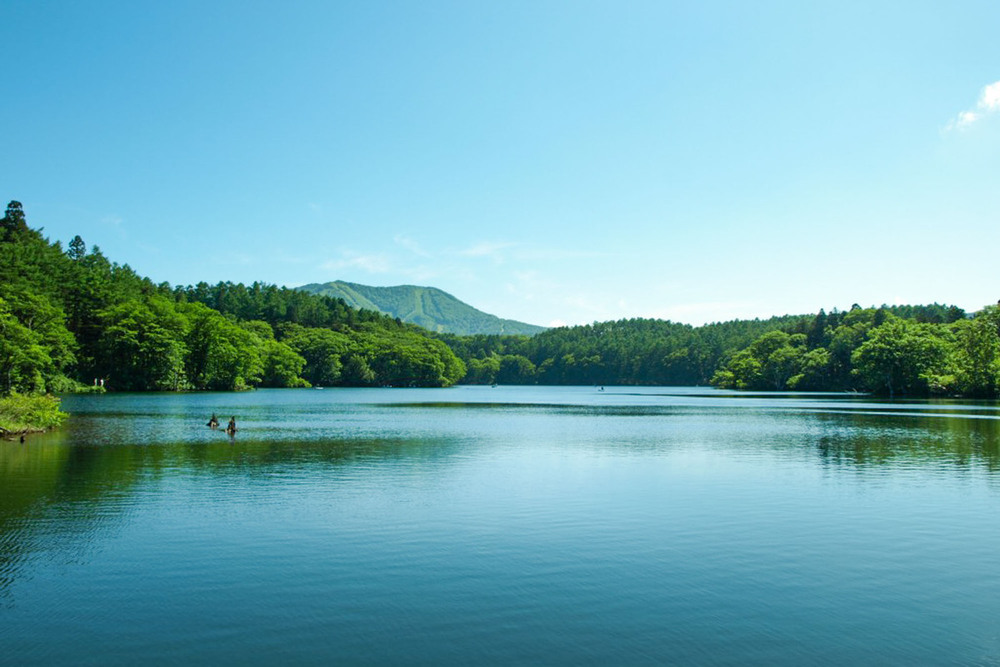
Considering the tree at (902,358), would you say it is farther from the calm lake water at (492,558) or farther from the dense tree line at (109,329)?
the dense tree line at (109,329)

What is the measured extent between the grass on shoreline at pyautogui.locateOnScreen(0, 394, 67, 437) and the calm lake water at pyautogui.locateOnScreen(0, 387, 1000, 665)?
633 cm

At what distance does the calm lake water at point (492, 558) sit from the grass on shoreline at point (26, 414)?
6.33m

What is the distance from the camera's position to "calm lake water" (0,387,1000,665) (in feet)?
40.6

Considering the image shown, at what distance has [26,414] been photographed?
43.6 metres

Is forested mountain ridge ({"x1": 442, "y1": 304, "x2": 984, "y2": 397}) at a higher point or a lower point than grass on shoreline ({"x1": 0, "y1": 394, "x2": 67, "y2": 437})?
higher

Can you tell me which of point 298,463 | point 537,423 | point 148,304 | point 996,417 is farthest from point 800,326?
point 298,463

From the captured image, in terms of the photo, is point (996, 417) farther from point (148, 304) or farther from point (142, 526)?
point (148, 304)

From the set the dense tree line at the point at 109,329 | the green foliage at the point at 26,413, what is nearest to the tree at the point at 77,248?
the dense tree line at the point at 109,329

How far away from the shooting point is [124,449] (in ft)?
124

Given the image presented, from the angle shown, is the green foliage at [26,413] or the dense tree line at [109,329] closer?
the green foliage at [26,413]

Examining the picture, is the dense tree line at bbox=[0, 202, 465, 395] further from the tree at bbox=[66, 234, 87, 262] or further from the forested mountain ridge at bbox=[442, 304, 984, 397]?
the forested mountain ridge at bbox=[442, 304, 984, 397]

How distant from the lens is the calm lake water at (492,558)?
12375 millimetres

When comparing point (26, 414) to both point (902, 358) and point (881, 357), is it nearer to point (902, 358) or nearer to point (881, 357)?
point (881, 357)

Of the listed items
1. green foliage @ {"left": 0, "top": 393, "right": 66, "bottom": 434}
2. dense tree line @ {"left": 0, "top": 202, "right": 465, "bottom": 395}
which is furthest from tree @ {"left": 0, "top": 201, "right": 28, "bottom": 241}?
green foliage @ {"left": 0, "top": 393, "right": 66, "bottom": 434}
